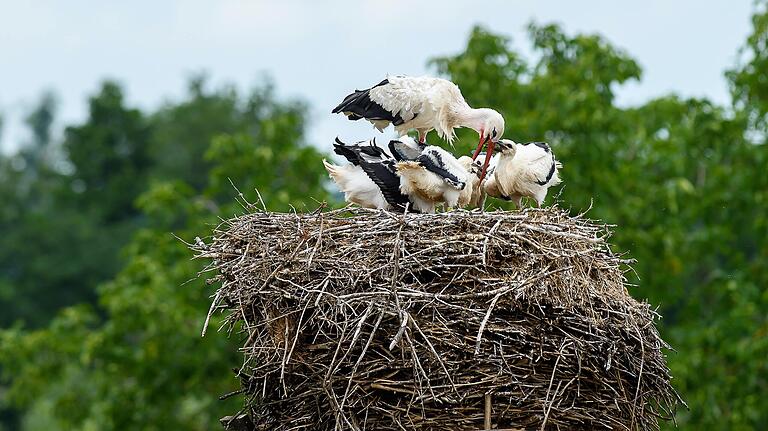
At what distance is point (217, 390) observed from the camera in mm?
16953

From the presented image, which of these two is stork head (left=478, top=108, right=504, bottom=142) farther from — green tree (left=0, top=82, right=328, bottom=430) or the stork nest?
green tree (left=0, top=82, right=328, bottom=430)

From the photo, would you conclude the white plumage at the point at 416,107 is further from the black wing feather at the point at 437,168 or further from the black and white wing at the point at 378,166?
the black wing feather at the point at 437,168

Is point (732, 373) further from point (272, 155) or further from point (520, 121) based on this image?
point (272, 155)

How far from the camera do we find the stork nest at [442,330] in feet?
23.3

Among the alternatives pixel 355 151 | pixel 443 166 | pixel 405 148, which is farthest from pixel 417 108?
pixel 443 166

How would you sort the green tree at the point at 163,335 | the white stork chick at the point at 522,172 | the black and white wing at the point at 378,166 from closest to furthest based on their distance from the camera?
the black and white wing at the point at 378,166, the white stork chick at the point at 522,172, the green tree at the point at 163,335

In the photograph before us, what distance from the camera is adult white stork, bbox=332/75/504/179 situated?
9.20 meters

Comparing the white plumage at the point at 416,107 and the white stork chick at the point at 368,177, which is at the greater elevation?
the white plumage at the point at 416,107

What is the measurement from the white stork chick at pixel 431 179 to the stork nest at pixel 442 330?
0.74 meters

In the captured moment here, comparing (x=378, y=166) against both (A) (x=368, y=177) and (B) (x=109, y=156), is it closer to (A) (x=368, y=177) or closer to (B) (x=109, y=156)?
(A) (x=368, y=177)

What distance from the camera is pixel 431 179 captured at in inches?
329

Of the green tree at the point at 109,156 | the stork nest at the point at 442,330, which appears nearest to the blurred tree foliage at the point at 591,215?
the stork nest at the point at 442,330

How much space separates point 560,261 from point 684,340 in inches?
350

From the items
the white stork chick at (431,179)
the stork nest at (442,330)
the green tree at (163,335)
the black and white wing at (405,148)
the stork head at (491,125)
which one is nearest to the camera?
the stork nest at (442,330)
